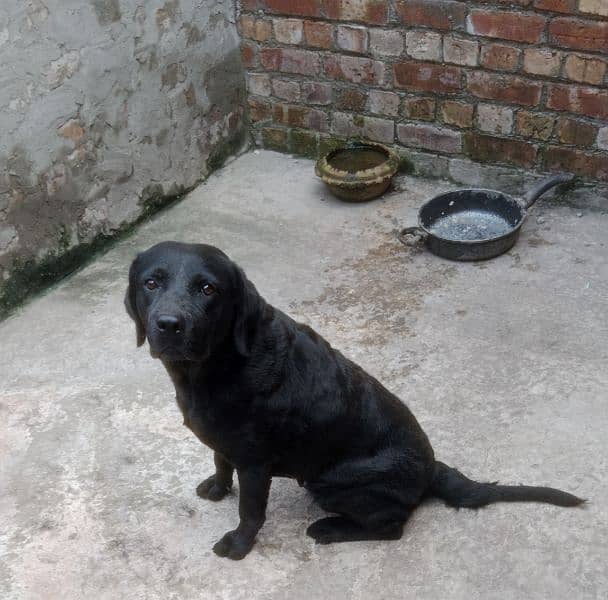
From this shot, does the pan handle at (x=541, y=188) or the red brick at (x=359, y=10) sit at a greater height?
the red brick at (x=359, y=10)

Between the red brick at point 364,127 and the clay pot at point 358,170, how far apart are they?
0.11 metres

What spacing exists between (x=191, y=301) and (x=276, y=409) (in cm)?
51

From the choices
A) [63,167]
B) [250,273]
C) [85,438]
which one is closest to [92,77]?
[63,167]

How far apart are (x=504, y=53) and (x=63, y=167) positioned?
2674 millimetres

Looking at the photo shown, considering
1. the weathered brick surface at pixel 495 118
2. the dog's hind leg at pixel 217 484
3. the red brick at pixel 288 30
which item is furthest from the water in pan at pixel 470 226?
the dog's hind leg at pixel 217 484

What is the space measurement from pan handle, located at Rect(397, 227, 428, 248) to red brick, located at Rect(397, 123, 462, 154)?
770 mm

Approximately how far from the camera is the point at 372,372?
165 inches

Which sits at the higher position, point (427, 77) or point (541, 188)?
point (427, 77)

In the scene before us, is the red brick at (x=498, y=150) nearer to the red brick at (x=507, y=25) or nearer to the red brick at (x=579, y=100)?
the red brick at (x=579, y=100)

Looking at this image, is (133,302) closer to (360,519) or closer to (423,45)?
(360,519)

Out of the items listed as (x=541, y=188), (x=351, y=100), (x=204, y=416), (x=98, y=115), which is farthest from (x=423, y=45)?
(x=204, y=416)

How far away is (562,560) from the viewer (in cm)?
315

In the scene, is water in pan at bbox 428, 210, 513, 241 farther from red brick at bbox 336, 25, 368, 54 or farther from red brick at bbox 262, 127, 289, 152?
red brick at bbox 262, 127, 289, 152

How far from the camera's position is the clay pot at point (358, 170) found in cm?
547
